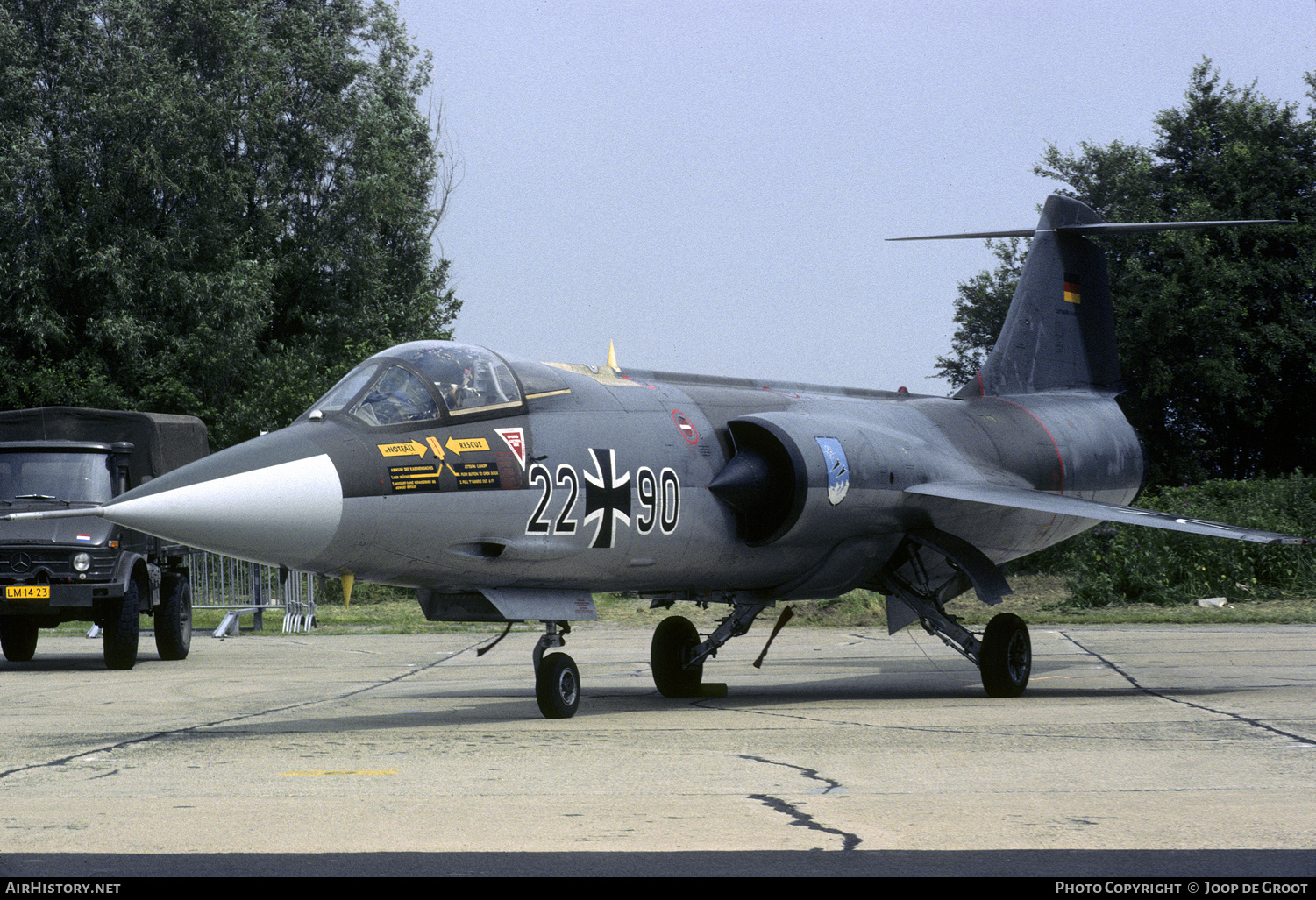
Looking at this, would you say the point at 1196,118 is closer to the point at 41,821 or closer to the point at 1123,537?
the point at 1123,537

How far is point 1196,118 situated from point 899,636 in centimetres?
2802

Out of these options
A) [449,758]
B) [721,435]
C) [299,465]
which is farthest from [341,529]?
[721,435]

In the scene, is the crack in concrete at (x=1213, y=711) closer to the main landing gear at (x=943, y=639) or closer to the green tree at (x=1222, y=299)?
the main landing gear at (x=943, y=639)

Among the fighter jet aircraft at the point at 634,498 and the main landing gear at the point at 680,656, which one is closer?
the fighter jet aircraft at the point at 634,498

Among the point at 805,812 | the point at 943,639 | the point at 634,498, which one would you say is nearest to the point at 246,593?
the point at 943,639

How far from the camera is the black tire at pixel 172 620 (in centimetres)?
1688

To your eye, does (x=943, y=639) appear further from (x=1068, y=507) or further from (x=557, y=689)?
(x=557, y=689)

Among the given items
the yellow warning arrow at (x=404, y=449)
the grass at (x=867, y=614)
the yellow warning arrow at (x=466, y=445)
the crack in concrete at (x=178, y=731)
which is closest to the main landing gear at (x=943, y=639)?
the crack in concrete at (x=178, y=731)

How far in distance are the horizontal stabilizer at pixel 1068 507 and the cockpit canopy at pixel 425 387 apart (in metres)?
4.00

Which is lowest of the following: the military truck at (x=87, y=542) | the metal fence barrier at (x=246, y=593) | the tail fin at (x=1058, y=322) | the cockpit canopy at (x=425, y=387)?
the metal fence barrier at (x=246, y=593)

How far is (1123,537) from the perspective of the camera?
2531 cm

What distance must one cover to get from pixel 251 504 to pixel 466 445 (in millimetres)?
1622

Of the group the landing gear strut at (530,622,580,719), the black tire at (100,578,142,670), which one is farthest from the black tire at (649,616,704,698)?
the black tire at (100,578,142,670)

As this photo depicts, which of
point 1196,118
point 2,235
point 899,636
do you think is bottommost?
point 899,636
